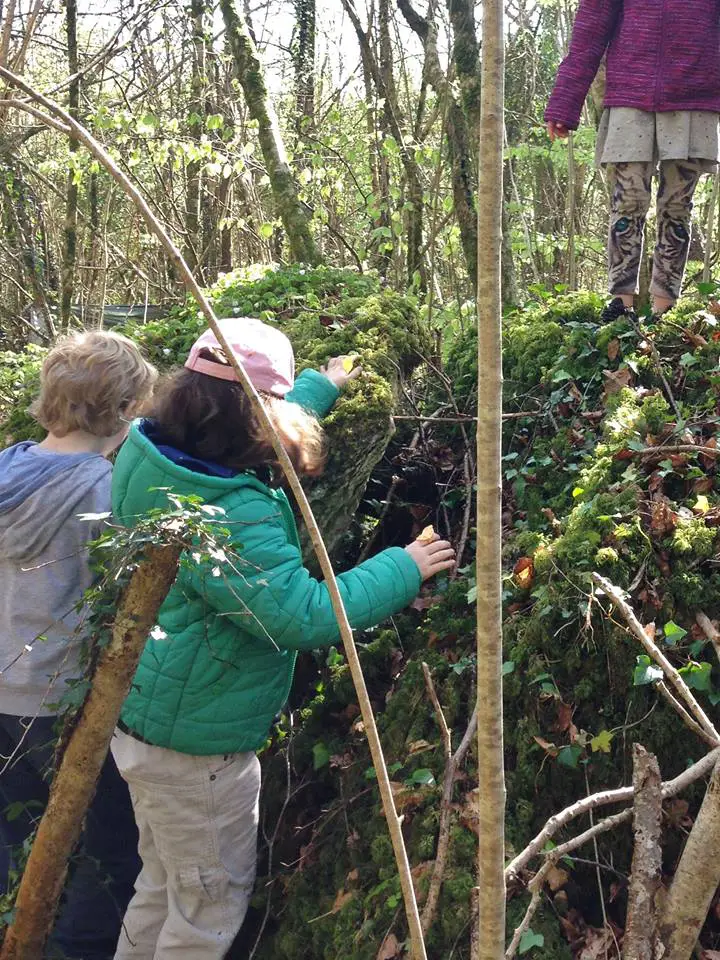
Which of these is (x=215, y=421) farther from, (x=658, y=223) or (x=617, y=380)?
(x=658, y=223)

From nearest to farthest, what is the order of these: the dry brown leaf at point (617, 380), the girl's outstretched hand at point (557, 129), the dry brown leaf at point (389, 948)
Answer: the dry brown leaf at point (389, 948) → the dry brown leaf at point (617, 380) → the girl's outstretched hand at point (557, 129)

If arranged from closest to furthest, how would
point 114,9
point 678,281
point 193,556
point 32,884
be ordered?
point 193,556
point 32,884
point 678,281
point 114,9

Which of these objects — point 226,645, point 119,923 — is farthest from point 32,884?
point 119,923

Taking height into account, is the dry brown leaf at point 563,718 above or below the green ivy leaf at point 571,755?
above

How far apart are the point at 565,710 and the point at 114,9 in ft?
33.2

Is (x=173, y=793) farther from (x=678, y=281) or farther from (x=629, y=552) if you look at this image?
(x=678, y=281)

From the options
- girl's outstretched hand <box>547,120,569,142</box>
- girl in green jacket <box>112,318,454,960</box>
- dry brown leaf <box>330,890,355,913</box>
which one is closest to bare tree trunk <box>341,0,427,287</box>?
girl's outstretched hand <box>547,120,569,142</box>

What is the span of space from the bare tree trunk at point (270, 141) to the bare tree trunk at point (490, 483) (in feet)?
15.4

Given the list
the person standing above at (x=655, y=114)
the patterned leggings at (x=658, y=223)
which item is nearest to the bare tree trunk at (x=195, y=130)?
the person standing above at (x=655, y=114)

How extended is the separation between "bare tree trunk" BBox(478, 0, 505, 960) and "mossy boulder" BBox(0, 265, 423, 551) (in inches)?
83.6

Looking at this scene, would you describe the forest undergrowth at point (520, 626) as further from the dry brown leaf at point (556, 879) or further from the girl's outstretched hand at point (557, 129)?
the girl's outstretched hand at point (557, 129)

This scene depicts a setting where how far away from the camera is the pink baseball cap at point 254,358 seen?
2.44 meters

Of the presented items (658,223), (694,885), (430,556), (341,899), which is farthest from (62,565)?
(658,223)

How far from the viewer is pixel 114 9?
9.98 m
